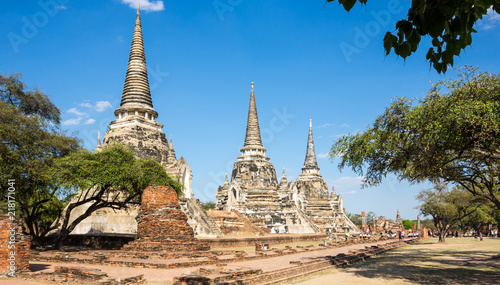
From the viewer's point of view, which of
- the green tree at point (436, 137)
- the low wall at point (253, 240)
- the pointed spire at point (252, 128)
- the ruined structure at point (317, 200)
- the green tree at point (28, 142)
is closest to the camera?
the green tree at point (436, 137)

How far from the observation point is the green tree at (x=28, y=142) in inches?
583

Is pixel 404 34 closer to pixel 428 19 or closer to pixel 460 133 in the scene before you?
pixel 428 19

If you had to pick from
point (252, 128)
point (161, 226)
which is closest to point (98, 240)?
point (161, 226)

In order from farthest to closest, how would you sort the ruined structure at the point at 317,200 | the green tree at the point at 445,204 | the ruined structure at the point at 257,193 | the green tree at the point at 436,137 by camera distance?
the ruined structure at the point at 317,200
the ruined structure at the point at 257,193
the green tree at the point at 445,204
the green tree at the point at 436,137

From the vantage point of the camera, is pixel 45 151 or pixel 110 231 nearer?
pixel 45 151

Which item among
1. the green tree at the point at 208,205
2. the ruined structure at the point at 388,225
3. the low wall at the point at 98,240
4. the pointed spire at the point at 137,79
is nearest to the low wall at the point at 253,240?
the low wall at the point at 98,240

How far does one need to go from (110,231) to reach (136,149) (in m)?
5.84

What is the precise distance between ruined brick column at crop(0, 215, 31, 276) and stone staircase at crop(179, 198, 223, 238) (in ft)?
47.4

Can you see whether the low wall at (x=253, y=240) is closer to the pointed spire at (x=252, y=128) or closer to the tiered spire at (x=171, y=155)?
the tiered spire at (x=171, y=155)

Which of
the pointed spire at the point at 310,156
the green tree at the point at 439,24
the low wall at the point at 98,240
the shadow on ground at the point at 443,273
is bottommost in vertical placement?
the shadow on ground at the point at 443,273

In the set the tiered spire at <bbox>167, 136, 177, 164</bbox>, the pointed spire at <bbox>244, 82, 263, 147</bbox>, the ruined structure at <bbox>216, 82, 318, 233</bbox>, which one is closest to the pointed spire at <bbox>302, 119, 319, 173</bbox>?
the ruined structure at <bbox>216, 82, 318, 233</bbox>

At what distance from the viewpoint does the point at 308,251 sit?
20688 mm

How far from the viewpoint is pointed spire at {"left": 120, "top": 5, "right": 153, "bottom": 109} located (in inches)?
1135

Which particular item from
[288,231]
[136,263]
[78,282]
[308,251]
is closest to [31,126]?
[136,263]
